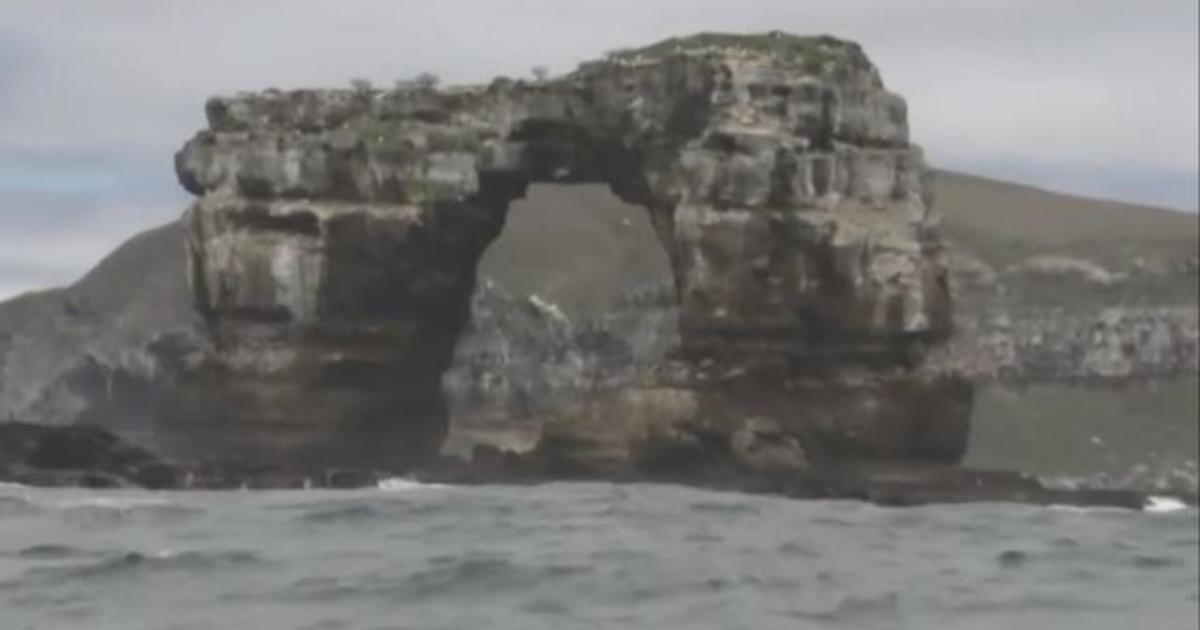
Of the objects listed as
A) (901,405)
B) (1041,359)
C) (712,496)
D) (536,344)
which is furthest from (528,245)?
(712,496)

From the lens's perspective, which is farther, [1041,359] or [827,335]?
[1041,359]

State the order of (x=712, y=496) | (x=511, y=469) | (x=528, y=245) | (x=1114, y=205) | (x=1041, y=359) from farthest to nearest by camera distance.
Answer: (x=1114, y=205)
(x=528, y=245)
(x=1041, y=359)
(x=511, y=469)
(x=712, y=496)

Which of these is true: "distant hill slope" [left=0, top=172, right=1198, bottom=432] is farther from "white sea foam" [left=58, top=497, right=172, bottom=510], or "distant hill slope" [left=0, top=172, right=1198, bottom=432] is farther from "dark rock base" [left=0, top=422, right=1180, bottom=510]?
"white sea foam" [left=58, top=497, right=172, bottom=510]

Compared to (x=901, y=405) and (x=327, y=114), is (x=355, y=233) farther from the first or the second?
(x=901, y=405)

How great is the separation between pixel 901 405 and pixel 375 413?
1649 centimetres

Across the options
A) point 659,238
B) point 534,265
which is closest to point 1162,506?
point 659,238

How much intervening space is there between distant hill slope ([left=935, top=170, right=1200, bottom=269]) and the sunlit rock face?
70.9m

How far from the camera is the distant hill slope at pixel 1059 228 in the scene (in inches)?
6009

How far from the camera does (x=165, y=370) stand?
130 meters

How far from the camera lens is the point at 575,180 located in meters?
84.0

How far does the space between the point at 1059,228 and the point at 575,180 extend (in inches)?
3123

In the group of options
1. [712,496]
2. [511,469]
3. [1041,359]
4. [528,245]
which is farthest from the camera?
[528,245]

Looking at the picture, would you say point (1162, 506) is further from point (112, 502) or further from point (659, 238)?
point (112, 502)

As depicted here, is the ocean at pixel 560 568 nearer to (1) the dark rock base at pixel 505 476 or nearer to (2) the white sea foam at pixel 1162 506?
(1) the dark rock base at pixel 505 476
